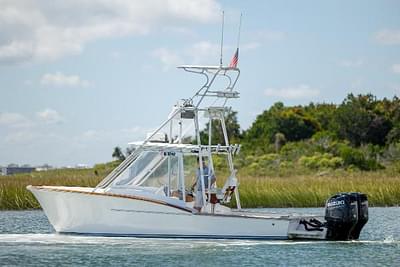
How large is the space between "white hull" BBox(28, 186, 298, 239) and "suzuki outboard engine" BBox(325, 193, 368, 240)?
124cm

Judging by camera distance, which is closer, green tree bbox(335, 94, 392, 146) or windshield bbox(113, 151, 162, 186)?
windshield bbox(113, 151, 162, 186)

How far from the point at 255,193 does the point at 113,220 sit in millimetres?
14653

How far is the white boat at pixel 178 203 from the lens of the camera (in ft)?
83.1

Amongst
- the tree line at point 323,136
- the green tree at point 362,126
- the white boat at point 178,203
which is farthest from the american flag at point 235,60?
the green tree at point 362,126

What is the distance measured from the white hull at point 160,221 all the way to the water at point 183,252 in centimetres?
21

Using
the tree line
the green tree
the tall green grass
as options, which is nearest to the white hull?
the tall green grass

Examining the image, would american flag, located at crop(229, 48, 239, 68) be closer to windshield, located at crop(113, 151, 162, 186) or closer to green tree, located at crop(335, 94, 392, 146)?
windshield, located at crop(113, 151, 162, 186)

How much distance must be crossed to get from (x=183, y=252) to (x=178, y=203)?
5.84ft

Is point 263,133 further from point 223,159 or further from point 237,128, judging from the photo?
point 223,159

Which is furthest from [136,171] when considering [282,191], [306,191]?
[306,191]

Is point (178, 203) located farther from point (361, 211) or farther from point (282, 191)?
point (282, 191)

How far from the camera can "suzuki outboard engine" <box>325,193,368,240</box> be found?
25.7 meters

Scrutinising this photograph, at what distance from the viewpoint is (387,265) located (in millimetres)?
23047

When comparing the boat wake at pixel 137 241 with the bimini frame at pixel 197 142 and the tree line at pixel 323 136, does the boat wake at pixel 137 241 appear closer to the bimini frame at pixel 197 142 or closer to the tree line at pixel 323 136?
the bimini frame at pixel 197 142
